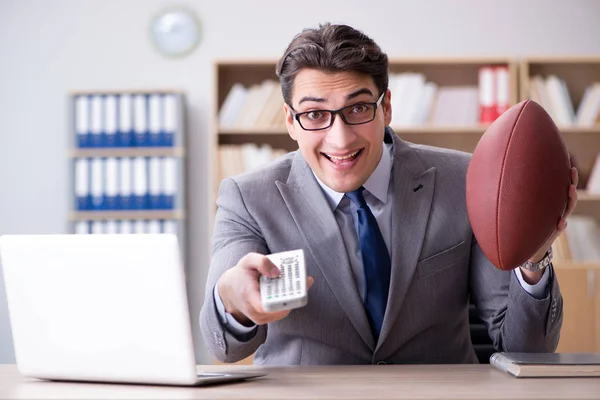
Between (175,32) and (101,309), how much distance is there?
12.0ft

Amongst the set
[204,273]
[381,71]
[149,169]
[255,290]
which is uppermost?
[381,71]

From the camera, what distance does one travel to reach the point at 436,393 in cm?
119

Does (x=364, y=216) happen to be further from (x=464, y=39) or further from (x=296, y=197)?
(x=464, y=39)

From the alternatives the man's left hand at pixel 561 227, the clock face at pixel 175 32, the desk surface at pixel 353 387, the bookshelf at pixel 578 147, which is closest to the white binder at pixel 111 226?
the clock face at pixel 175 32

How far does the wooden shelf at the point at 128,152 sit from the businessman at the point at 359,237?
102 inches

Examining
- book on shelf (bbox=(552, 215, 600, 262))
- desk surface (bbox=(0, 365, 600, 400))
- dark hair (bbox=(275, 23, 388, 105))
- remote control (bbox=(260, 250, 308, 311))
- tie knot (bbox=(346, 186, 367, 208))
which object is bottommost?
book on shelf (bbox=(552, 215, 600, 262))

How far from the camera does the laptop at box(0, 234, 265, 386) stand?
4.04 feet

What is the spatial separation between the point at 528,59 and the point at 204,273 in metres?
2.20

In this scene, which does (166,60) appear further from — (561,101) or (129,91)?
(561,101)

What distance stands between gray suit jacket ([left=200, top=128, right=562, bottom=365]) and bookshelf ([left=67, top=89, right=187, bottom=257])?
2553 mm

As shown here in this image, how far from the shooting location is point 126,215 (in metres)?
4.40

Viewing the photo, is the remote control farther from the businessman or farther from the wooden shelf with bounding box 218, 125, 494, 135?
the wooden shelf with bounding box 218, 125, 494, 135

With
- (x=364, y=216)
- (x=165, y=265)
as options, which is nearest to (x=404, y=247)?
(x=364, y=216)

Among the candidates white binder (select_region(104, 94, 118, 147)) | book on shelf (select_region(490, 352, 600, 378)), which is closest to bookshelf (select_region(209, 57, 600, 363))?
white binder (select_region(104, 94, 118, 147))
